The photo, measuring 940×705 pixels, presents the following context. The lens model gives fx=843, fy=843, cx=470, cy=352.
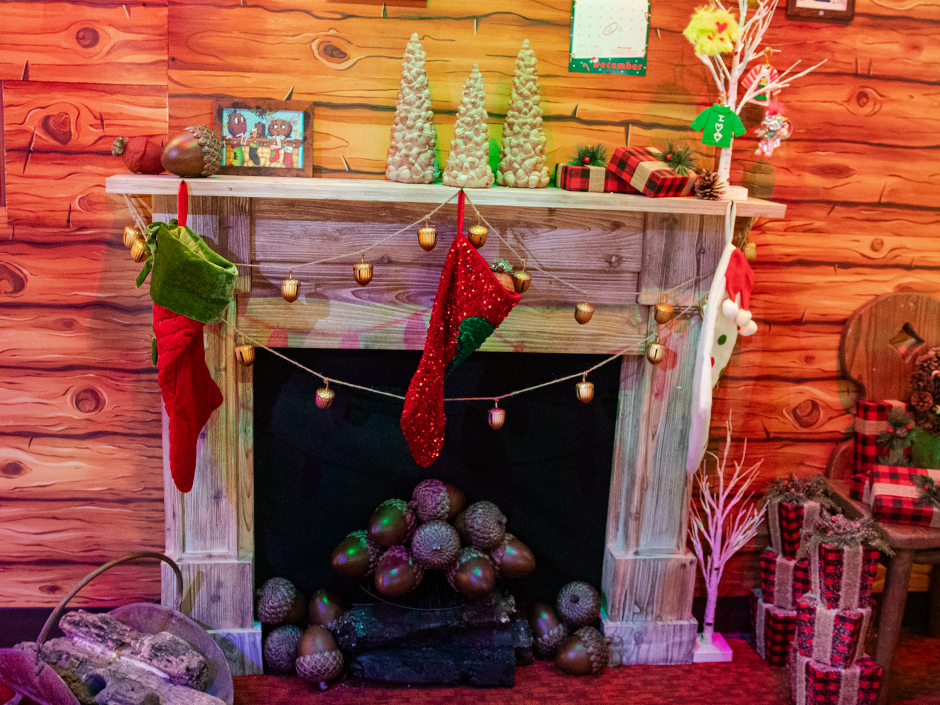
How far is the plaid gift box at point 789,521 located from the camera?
251 centimetres

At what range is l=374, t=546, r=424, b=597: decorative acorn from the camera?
236 cm

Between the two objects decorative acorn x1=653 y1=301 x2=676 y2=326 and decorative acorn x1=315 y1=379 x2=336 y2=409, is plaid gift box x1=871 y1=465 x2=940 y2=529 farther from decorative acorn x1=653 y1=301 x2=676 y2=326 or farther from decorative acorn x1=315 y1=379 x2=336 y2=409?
decorative acorn x1=315 y1=379 x2=336 y2=409

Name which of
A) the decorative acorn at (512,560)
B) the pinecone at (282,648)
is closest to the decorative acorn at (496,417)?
the decorative acorn at (512,560)

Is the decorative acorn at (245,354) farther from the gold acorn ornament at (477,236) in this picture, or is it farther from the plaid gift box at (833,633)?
the plaid gift box at (833,633)

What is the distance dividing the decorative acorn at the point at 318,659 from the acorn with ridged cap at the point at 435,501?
→ 436 mm

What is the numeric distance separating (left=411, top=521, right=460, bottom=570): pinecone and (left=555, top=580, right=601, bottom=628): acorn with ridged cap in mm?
401

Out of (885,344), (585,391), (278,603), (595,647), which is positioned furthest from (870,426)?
(278,603)

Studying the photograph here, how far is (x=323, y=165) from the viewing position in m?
2.27

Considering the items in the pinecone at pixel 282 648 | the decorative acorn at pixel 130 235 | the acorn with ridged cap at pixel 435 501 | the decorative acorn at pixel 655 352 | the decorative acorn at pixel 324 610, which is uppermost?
the decorative acorn at pixel 130 235

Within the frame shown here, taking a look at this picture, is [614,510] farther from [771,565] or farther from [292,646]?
[292,646]

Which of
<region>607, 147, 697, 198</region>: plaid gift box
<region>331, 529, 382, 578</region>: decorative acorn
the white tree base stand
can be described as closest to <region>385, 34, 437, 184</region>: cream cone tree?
<region>607, 147, 697, 198</region>: plaid gift box

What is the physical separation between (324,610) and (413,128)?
138 cm

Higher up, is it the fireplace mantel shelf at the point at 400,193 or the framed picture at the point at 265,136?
the framed picture at the point at 265,136

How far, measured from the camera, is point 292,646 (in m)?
2.42
